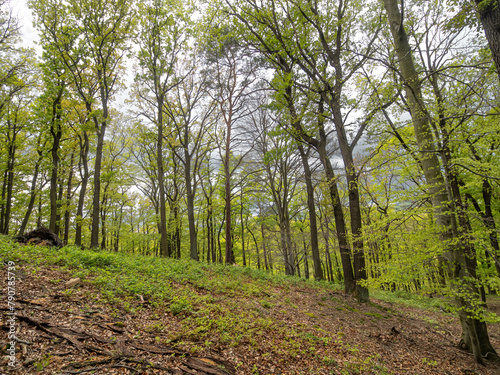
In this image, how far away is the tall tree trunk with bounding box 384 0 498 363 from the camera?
4367 mm

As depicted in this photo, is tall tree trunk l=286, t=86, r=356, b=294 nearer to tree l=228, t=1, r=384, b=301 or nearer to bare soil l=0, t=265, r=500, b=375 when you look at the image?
tree l=228, t=1, r=384, b=301

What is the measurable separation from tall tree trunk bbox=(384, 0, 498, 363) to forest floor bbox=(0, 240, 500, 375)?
0.88 m

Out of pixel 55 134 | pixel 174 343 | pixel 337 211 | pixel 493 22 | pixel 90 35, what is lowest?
pixel 174 343

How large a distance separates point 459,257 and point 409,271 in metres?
1.02

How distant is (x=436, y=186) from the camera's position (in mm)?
4664

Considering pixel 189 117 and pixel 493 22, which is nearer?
pixel 493 22

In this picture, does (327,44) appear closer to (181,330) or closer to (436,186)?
(436,186)

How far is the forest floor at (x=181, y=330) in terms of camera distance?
9.70 feet

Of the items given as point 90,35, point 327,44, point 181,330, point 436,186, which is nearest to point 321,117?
point 327,44

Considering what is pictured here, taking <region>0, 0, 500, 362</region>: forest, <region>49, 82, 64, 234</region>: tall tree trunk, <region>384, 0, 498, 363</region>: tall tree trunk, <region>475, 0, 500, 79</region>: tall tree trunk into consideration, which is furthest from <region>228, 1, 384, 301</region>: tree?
<region>49, 82, 64, 234</region>: tall tree trunk

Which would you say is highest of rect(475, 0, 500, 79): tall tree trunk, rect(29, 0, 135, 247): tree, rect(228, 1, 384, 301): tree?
rect(29, 0, 135, 247): tree

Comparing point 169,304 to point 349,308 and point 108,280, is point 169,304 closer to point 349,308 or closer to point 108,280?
point 108,280

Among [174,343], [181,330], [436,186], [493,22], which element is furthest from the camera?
[436,186]

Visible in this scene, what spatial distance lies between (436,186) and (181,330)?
6.03 meters
